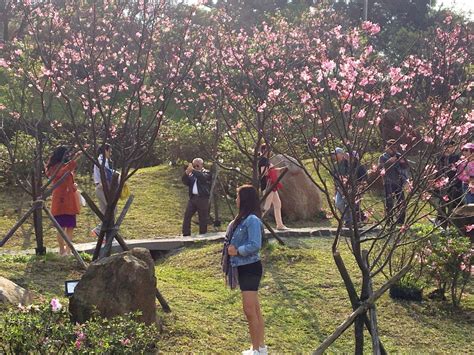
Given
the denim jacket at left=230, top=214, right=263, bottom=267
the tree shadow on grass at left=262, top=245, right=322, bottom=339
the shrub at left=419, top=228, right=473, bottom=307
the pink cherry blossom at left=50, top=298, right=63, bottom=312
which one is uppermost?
the denim jacket at left=230, top=214, right=263, bottom=267

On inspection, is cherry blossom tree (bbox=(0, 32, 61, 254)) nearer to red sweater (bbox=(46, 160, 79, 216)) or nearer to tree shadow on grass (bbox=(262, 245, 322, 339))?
red sweater (bbox=(46, 160, 79, 216))

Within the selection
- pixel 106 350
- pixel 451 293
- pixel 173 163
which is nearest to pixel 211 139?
pixel 173 163

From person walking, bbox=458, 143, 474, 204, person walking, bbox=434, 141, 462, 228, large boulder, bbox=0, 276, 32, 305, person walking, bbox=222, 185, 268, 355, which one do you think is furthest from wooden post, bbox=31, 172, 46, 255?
person walking, bbox=458, 143, 474, 204

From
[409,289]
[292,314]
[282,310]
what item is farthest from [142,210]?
[409,289]

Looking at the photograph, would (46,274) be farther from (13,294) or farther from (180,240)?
(180,240)

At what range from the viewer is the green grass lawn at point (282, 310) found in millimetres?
7500

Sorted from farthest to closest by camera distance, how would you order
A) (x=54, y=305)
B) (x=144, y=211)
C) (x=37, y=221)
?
(x=144, y=211)
(x=37, y=221)
(x=54, y=305)

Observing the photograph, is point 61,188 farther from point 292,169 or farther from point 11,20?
point 11,20

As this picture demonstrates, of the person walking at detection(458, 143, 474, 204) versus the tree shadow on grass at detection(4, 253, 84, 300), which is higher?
the person walking at detection(458, 143, 474, 204)

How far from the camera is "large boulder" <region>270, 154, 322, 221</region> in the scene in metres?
15.9

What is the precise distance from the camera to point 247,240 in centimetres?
654

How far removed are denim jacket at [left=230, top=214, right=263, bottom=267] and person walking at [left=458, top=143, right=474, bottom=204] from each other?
198 cm

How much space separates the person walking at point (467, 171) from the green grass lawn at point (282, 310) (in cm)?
163

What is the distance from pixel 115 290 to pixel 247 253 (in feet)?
4.21
